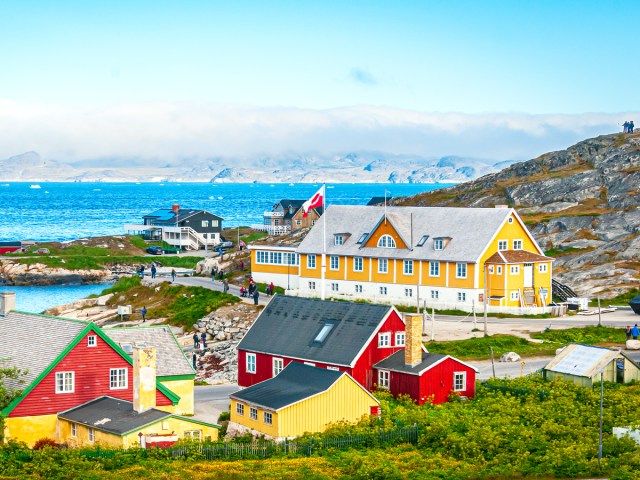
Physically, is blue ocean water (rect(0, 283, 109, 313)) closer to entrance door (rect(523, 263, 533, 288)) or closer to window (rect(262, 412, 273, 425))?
entrance door (rect(523, 263, 533, 288))

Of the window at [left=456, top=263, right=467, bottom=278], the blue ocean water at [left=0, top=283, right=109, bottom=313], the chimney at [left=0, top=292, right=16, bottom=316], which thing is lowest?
the blue ocean water at [left=0, top=283, right=109, bottom=313]

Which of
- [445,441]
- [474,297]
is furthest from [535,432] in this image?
[474,297]

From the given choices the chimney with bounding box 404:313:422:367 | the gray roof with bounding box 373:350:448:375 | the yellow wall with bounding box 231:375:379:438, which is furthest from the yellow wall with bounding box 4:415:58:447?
the chimney with bounding box 404:313:422:367

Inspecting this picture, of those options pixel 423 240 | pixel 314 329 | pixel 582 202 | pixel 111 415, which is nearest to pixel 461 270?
pixel 423 240

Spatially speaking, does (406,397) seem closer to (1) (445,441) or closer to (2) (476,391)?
(2) (476,391)

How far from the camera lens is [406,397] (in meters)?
49.2

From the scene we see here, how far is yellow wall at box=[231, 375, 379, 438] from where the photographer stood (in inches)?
1724

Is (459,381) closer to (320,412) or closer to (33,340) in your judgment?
(320,412)

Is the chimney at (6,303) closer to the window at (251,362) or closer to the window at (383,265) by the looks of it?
the window at (251,362)

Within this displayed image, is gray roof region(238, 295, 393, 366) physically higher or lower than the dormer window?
lower

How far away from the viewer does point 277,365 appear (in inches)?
2122

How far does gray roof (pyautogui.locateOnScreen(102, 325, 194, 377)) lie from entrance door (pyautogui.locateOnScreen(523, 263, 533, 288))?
119ft

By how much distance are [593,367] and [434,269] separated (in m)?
30.3

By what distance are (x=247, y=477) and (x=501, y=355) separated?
29.3m
